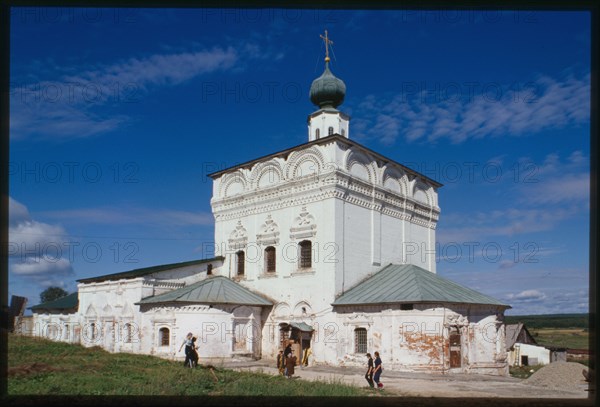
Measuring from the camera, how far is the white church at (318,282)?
18000 millimetres

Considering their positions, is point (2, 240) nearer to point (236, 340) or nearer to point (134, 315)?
point (236, 340)

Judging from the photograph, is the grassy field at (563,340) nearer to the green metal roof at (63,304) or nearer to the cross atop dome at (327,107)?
the cross atop dome at (327,107)

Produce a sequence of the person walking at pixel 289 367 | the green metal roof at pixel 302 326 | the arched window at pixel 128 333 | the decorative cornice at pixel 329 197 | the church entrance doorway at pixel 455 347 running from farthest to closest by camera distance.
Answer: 1. the arched window at pixel 128 333
2. the decorative cornice at pixel 329 197
3. the green metal roof at pixel 302 326
4. the church entrance doorway at pixel 455 347
5. the person walking at pixel 289 367

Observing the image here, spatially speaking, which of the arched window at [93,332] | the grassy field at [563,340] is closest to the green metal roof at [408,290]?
the arched window at [93,332]

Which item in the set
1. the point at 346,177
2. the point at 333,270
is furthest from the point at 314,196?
the point at 333,270

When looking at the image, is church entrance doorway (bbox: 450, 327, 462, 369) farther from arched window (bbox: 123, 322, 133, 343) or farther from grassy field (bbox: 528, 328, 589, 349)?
Answer: grassy field (bbox: 528, 328, 589, 349)

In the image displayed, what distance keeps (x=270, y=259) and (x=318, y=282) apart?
323 centimetres

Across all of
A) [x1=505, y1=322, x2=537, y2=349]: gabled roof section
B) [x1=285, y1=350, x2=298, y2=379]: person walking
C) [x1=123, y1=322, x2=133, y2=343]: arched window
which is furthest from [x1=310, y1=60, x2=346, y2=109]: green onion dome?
[x1=505, y1=322, x2=537, y2=349]: gabled roof section

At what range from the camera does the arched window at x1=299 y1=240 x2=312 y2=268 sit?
21328mm

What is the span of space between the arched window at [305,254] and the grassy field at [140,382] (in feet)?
21.1

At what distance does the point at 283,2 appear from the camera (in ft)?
21.5

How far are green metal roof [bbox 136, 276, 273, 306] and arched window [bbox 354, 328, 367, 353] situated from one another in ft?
14.1

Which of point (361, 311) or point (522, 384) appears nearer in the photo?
point (522, 384)

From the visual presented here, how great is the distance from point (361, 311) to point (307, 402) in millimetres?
7998
